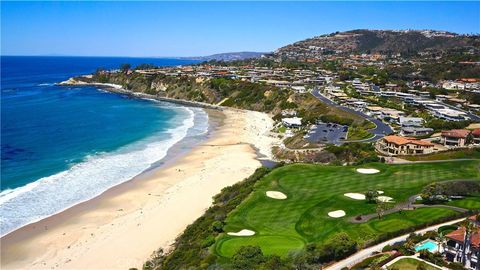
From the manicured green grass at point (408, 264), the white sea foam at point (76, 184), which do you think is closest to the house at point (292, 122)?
the white sea foam at point (76, 184)

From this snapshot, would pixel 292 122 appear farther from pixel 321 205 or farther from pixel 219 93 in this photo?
pixel 219 93

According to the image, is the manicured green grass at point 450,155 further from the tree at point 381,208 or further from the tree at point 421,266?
the tree at point 421,266

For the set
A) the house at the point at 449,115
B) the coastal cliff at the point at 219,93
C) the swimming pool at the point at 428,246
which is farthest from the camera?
the coastal cliff at the point at 219,93

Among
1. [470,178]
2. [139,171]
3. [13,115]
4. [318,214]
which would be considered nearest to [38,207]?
[139,171]

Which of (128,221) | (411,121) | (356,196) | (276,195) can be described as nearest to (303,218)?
(276,195)

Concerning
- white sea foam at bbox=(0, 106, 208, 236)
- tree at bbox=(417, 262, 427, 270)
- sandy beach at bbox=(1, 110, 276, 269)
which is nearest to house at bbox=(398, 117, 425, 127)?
sandy beach at bbox=(1, 110, 276, 269)

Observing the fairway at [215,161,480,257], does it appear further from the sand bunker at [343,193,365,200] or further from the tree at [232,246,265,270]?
the tree at [232,246,265,270]

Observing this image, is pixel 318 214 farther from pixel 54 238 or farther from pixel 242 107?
pixel 242 107
